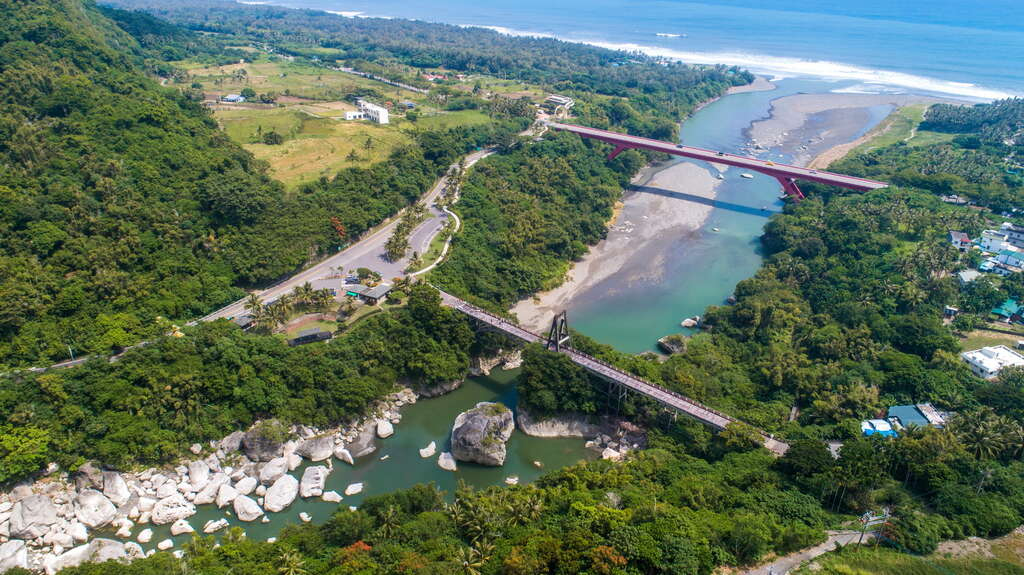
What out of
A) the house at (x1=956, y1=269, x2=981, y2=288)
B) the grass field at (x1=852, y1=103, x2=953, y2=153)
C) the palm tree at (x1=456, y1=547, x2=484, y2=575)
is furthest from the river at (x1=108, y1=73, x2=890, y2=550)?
the house at (x1=956, y1=269, x2=981, y2=288)

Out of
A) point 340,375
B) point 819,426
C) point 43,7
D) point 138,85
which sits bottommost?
point 340,375

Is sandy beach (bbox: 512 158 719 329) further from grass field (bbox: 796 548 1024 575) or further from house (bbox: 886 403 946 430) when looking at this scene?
grass field (bbox: 796 548 1024 575)

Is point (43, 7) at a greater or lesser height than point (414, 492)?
greater

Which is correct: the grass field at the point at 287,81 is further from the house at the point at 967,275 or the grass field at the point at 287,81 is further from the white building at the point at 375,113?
the house at the point at 967,275

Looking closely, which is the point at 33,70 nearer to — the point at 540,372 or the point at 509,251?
the point at 509,251

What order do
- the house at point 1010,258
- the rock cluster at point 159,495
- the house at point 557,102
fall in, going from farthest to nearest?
the house at point 557,102 → the house at point 1010,258 → the rock cluster at point 159,495

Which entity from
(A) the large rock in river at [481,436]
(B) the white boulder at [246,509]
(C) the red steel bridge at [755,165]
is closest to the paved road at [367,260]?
(B) the white boulder at [246,509]

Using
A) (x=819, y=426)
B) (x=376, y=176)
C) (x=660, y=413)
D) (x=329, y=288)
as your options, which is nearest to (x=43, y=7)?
(x=376, y=176)

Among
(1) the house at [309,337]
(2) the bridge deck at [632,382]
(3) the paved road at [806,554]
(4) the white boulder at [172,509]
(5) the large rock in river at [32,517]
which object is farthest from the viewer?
(1) the house at [309,337]
